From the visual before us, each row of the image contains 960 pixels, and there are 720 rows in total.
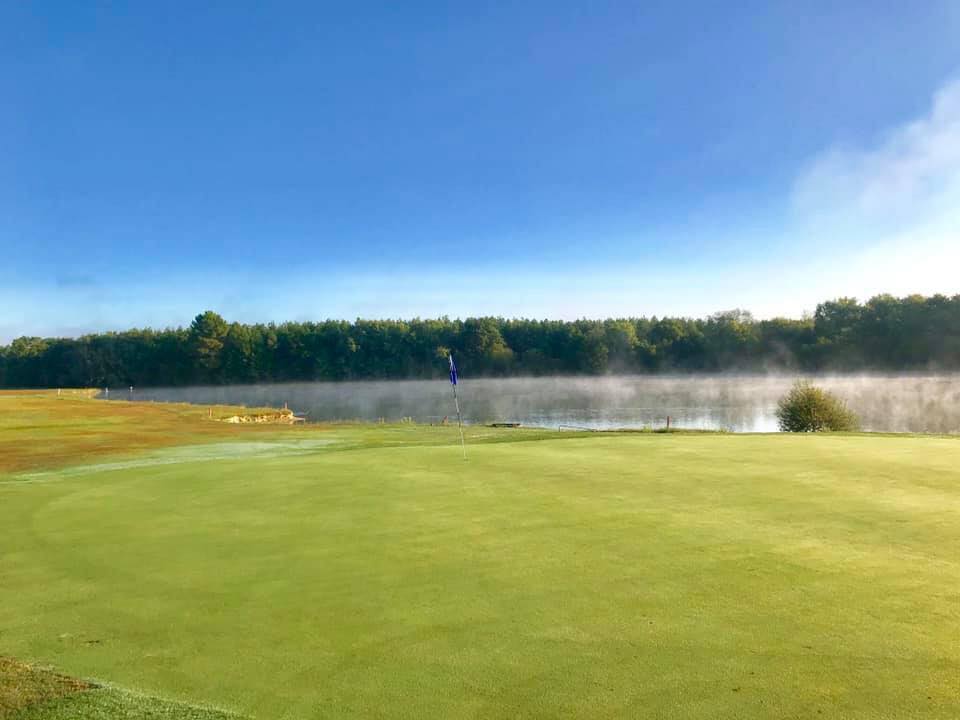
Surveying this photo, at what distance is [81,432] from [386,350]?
101m

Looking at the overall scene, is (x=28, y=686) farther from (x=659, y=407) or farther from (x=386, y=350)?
(x=386, y=350)

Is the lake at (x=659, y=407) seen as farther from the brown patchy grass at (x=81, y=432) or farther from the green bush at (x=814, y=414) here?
the brown patchy grass at (x=81, y=432)

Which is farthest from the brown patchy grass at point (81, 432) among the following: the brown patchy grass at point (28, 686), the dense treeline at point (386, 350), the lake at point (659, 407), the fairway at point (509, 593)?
the dense treeline at point (386, 350)

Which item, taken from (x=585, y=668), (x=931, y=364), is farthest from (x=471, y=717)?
(x=931, y=364)

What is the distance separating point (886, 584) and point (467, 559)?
3.42 m

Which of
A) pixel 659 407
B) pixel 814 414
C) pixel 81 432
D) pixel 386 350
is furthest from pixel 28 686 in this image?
pixel 386 350

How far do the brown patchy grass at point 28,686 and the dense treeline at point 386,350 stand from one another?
363ft

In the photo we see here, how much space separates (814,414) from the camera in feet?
98.2

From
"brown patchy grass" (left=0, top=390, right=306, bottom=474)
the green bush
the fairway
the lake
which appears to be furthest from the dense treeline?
the fairway

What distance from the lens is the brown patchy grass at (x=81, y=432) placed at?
1838cm

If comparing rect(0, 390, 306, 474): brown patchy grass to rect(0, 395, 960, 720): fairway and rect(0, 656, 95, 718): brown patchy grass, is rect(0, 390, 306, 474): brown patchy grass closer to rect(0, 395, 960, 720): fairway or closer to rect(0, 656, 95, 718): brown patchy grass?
rect(0, 395, 960, 720): fairway

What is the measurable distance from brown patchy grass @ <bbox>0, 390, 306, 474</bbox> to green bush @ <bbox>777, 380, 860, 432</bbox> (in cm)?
2209

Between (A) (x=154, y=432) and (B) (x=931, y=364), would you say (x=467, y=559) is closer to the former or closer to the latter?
(A) (x=154, y=432)

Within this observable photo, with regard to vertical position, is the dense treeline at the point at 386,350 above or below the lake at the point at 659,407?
above
